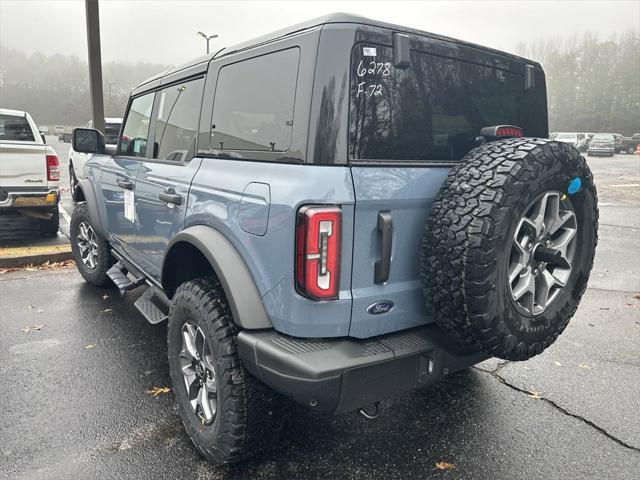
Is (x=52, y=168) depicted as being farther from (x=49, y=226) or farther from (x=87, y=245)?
(x=87, y=245)

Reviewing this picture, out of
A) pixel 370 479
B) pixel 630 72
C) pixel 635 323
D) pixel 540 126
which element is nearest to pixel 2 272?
pixel 370 479

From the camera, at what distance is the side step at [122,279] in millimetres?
3670

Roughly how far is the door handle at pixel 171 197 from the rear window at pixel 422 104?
1.16 metres

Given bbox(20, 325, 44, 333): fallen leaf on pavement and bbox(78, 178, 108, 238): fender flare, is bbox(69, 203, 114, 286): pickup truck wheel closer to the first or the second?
bbox(78, 178, 108, 238): fender flare

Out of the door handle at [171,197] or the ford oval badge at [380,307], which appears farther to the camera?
the door handle at [171,197]

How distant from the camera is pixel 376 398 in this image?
1954 millimetres

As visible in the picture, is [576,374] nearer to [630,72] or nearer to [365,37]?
[365,37]

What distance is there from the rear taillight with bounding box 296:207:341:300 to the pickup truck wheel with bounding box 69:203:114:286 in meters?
3.34

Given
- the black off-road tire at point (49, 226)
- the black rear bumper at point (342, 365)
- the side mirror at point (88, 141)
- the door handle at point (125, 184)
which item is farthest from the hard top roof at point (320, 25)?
the black off-road tire at point (49, 226)

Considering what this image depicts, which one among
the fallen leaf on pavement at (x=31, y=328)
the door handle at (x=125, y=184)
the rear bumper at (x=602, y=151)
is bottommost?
the fallen leaf on pavement at (x=31, y=328)

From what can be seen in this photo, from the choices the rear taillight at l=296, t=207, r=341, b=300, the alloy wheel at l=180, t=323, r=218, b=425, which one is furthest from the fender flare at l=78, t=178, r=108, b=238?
the rear taillight at l=296, t=207, r=341, b=300

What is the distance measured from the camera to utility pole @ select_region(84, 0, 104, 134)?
7064 mm

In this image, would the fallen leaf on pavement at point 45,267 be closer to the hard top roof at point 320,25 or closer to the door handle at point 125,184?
the door handle at point 125,184

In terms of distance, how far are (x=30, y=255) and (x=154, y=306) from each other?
356 cm
